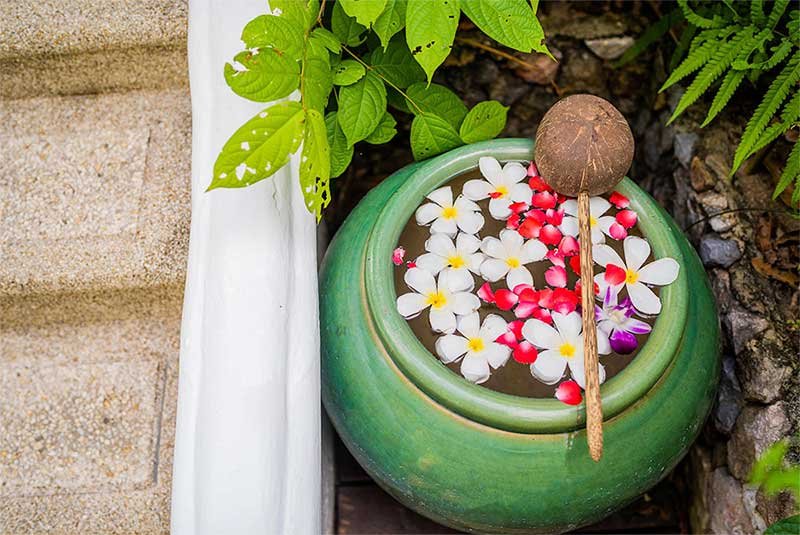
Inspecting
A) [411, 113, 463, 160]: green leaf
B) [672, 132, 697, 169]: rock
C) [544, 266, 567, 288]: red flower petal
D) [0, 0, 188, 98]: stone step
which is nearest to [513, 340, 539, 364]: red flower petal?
[544, 266, 567, 288]: red flower petal

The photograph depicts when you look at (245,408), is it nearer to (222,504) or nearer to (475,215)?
(222,504)

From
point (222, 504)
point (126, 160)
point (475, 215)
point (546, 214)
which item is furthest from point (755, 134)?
point (126, 160)

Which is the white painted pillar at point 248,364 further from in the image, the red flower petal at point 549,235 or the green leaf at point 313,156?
the red flower petal at point 549,235

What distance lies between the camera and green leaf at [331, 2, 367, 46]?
1.34m

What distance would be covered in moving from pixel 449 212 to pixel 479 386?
1.04ft

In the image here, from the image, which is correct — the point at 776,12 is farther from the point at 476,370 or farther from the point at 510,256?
the point at 476,370

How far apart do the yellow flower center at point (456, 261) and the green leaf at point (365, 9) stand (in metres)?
0.40

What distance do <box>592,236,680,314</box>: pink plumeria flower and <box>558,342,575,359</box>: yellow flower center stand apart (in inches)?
4.6

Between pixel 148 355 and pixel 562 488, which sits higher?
pixel 562 488

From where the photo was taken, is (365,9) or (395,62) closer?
(365,9)

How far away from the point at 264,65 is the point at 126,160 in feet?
1.86

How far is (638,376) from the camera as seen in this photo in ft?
3.62

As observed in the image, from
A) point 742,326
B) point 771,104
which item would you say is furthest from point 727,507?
point 771,104

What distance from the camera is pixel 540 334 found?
3.72 ft
